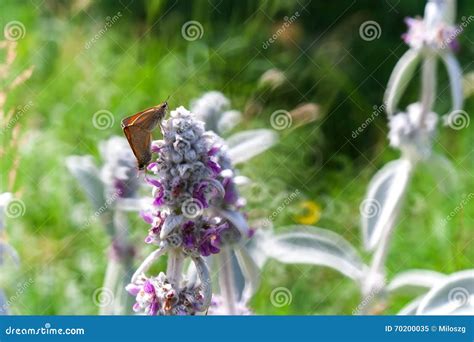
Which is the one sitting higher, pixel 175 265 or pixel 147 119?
pixel 147 119

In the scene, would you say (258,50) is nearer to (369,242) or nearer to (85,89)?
(85,89)

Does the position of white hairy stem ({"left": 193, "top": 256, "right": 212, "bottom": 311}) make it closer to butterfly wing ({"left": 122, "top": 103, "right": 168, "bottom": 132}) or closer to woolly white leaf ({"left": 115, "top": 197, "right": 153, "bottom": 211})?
butterfly wing ({"left": 122, "top": 103, "right": 168, "bottom": 132})

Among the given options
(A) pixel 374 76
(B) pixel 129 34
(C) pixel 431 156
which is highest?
(B) pixel 129 34

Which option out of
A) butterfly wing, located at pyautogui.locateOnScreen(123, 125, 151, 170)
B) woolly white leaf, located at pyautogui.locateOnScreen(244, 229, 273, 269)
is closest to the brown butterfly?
butterfly wing, located at pyautogui.locateOnScreen(123, 125, 151, 170)

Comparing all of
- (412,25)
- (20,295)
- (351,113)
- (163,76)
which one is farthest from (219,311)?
(163,76)

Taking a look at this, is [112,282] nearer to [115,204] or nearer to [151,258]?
[115,204]

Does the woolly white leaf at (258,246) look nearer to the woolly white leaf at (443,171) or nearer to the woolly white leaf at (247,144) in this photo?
the woolly white leaf at (247,144)

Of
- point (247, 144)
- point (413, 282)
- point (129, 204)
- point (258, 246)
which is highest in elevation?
point (247, 144)

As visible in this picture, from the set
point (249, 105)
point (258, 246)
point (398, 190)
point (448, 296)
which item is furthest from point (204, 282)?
point (249, 105)
